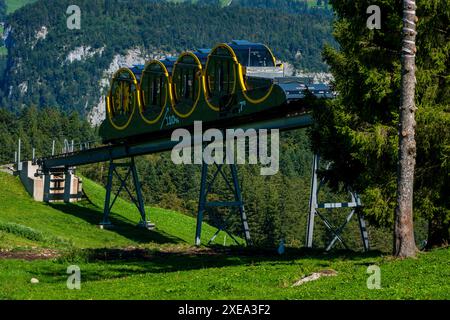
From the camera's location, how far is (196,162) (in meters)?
137

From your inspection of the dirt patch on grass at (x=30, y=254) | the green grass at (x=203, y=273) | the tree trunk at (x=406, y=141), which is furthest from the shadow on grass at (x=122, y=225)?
the tree trunk at (x=406, y=141)

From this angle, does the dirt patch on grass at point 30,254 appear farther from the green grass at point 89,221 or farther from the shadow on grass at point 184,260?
the green grass at point 89,221

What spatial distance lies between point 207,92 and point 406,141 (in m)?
21.4

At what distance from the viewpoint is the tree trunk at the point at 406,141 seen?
2172cm

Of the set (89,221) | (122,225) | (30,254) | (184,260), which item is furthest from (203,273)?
(89,221)

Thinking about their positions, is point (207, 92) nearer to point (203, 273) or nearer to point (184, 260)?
point (184, 260)

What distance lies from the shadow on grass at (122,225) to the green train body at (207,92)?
519 centimetres

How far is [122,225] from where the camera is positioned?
54812mm

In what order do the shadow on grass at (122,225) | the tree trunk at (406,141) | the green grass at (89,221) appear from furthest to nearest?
the shadow on grass at (122,225) → the green grass at (89,221) → the tree trunk at (406,141)

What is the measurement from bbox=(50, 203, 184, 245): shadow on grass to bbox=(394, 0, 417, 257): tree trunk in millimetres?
26863

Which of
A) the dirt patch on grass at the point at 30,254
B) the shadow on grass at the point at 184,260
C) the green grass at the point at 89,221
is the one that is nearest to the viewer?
the shadow on grass at the point at 184,260

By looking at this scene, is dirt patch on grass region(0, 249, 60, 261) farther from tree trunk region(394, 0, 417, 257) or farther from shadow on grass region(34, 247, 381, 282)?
tree trunk region(394, 0, 417, 257)

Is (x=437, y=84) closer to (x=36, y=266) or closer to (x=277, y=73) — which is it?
(x=36, y=266)
